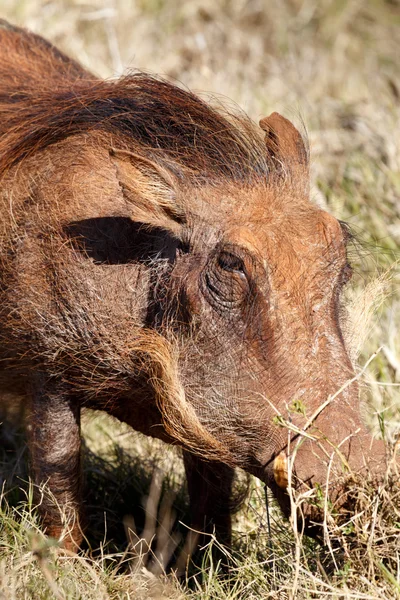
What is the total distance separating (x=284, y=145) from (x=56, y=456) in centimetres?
134

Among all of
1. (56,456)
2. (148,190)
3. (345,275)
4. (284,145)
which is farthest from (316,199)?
(56,456)

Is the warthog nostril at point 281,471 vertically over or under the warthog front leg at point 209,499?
over

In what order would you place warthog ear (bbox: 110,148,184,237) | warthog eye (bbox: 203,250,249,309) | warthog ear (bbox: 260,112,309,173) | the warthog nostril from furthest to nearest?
1. warthog ear (bbox: 260,112,309,173)
2. warthog ear (bbox: 110,148,184,237)
3. warthog eye (bbox: 203,250,249,309)
4. the warthog nostril

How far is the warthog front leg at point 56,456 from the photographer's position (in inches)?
126

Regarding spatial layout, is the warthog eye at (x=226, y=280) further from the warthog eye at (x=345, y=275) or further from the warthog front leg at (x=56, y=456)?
the warthog front leg at (x=56, y=456)

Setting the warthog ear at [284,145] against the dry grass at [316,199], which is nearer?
the dry grass at [316,199]

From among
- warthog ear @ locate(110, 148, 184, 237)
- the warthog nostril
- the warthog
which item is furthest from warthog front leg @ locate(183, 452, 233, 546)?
warthog ear @ locate(110, 148, 184, 237)

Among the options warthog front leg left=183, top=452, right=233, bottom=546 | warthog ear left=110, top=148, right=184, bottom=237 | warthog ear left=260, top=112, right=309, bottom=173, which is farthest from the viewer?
warthog front leg left=183, top=452, right=233, bottom=546

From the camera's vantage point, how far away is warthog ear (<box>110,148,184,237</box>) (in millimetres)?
2824

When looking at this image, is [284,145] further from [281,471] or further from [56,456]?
[56,456]

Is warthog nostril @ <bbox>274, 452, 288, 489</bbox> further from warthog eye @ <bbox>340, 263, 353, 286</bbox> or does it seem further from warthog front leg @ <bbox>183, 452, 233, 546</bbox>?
warthog front leg @ <bbox>183, 452, 233, 546</bbox>

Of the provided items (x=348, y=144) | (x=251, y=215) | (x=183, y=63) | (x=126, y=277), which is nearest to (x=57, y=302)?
(x=126, y=277)

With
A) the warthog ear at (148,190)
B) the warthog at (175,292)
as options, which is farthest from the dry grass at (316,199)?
the warthog ear at (148,190)

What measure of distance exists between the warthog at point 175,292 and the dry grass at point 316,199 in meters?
0.22
